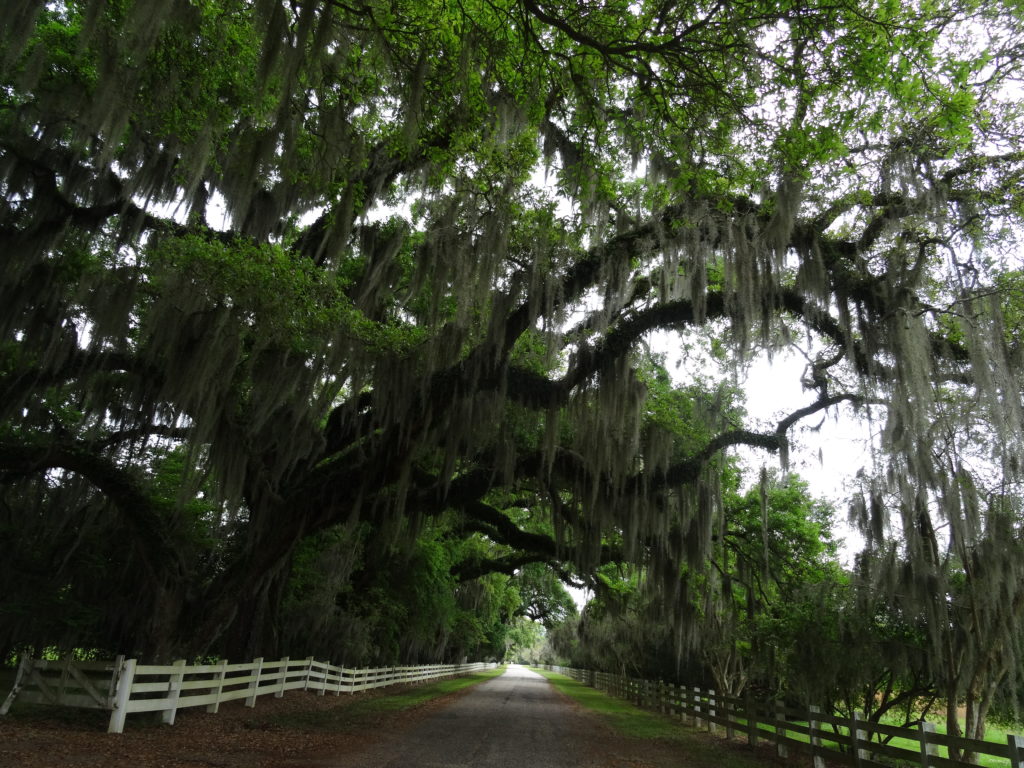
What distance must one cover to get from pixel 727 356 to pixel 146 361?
9850mm

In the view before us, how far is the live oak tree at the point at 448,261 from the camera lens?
594 cm

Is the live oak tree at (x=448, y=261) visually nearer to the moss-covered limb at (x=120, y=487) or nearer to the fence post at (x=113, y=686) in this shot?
the moss-covered limb at (x=120, y=487)

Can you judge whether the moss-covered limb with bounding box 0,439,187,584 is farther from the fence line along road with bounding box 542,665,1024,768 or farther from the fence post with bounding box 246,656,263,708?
the fence line along road with bounding box 542,665,1024,768

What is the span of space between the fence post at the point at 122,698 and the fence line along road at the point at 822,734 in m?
8.29

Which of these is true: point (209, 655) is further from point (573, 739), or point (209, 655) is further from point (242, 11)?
point (242, 11)

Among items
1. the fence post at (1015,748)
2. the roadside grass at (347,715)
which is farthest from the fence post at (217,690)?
the fence post at (1015,748)

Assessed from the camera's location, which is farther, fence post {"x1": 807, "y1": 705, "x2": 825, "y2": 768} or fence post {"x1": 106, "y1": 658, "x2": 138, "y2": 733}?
fence post {"x1": 807, "y1": 705, "x2": 825, "y2": 768}

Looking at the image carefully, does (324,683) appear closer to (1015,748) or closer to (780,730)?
(780,730)

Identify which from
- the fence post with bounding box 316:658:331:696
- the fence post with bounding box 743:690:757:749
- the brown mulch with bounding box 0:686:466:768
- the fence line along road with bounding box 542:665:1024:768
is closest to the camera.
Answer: the brown mulch with bounding box 0:686:466:768

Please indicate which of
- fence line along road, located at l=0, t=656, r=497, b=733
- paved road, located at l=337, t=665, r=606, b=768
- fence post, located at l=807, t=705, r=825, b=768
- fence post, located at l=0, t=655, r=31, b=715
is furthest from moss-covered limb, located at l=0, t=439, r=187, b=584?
fence post, located at l=807, t=705, r=825, b=768

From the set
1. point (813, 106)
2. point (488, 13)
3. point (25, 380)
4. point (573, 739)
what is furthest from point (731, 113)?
point (25, 380)

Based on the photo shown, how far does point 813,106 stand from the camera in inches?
221

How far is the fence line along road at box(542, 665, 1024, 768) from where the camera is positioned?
18.8ft

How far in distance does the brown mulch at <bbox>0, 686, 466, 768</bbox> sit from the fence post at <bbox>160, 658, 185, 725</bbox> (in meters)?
0.12
